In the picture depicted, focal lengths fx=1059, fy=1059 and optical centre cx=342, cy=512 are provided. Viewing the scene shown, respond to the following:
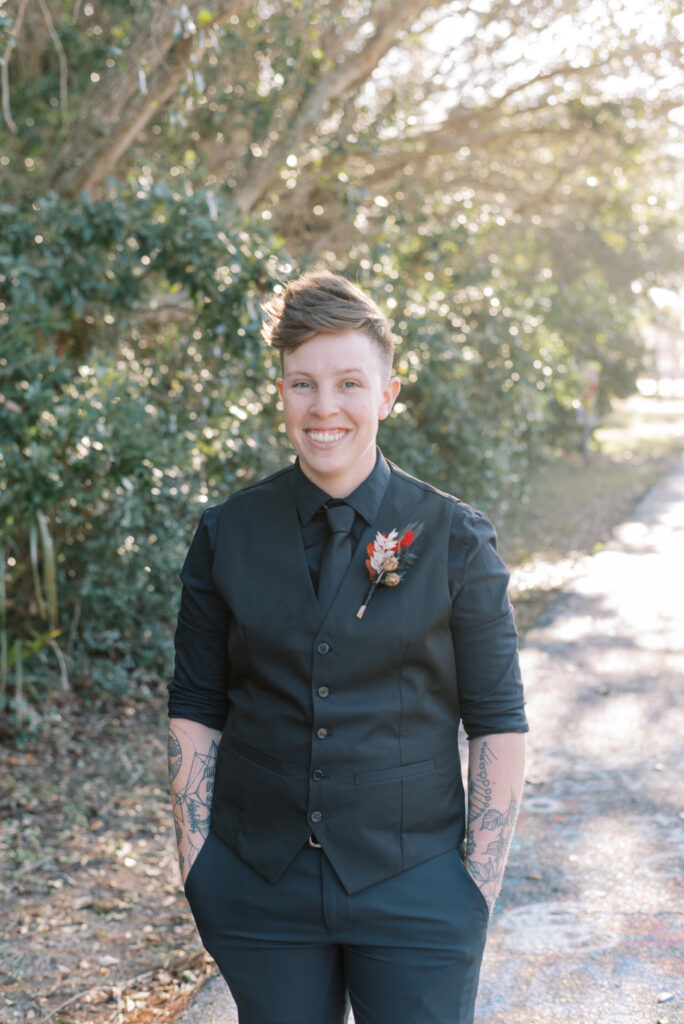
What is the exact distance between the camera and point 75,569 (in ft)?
21.6

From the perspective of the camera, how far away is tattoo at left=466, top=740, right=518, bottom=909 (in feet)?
6.91

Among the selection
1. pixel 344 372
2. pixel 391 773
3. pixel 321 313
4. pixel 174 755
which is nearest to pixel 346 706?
pixel 391 773

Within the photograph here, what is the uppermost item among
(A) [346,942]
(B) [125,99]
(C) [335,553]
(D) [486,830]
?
(B) [125,99]

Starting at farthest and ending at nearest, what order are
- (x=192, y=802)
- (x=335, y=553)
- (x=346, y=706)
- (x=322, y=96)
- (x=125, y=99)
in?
(x=322, y=96), (x=125, y=99), (x=192, y=802), (x=335, y=553), (x=346, y=706)

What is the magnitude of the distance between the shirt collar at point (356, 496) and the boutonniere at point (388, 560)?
3.6 inches

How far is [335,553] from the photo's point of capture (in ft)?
6.89

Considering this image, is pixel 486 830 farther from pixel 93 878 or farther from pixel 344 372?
pixel 93 878

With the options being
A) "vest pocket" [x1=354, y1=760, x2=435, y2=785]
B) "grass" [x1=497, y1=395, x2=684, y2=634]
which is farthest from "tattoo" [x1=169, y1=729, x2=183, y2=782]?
"grass" [x1=497, y1=395, x2=684, y2=634]

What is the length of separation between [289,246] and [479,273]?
2014 mm

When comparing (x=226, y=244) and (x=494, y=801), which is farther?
(x=226, y=244)

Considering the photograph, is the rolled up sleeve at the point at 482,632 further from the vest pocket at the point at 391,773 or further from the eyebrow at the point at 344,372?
the eyebrow at the point at 344,372

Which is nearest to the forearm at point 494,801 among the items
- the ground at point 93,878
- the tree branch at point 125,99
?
the ground at point 93,878

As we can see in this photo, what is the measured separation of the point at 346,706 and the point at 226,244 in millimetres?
4250

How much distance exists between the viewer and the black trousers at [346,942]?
1.97 meters
